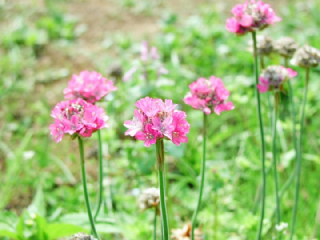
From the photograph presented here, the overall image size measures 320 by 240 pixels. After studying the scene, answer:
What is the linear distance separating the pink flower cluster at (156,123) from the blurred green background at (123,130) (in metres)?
0.49

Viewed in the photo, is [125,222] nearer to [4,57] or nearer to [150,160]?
[150,160]

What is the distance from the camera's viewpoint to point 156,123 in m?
0.83

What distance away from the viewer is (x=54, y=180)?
221 centimetres

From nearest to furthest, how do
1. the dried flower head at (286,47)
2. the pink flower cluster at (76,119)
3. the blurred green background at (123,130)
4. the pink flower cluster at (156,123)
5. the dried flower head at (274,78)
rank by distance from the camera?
the pink flower cluster at (156,123) < the pink flower cluster at (76,119) < the dried flower head at (274,78) < the dried flower head at (286,47) < the blurred green background at (123,130)

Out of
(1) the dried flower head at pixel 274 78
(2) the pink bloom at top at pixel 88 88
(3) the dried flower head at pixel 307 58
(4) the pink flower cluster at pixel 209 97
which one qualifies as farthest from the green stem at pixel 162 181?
(3) the dried flower head at pixel 307 58

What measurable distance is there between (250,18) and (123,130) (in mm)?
1409

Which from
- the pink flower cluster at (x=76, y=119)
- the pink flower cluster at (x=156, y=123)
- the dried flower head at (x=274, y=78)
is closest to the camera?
Result: the pink flower cluster at (x=156, y=123)

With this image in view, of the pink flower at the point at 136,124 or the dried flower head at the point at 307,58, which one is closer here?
the pink flower at the point at 136,124

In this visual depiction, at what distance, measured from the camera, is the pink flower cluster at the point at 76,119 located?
97cm

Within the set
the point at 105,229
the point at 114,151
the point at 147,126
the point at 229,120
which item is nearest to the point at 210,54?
the point at 229,120

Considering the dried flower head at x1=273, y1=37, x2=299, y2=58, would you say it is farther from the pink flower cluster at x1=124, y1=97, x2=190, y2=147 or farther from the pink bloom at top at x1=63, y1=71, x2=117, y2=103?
the pink flower cluster at x1=124, y1=97, x2=190, y2=147

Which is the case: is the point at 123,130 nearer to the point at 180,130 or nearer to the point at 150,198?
the point at 150,198

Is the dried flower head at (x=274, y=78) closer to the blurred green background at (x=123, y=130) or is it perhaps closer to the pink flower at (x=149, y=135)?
the blurred green background at (x=123, y=130)

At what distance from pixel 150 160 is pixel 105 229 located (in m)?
0.45
